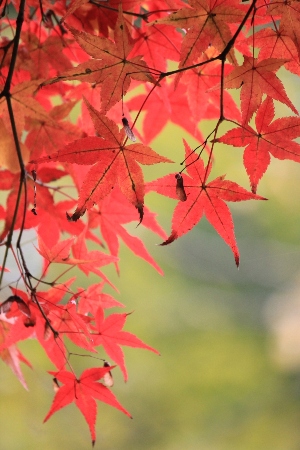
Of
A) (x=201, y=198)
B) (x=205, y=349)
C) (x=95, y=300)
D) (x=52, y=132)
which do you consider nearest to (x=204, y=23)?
(x=201, y=198)

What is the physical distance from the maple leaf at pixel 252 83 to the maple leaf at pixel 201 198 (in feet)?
0.25

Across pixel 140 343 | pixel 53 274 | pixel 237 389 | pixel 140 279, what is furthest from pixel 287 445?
pixel 140 343

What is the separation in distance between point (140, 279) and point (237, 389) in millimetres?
1019

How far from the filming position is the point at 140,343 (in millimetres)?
774

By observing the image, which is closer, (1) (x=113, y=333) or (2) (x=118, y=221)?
(1) (x=113, y=333)

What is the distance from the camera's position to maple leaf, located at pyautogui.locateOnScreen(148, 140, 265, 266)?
617 mm

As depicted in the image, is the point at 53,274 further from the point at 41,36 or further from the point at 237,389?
the point at 41,36

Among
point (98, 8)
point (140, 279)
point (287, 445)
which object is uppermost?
point (140, 279)

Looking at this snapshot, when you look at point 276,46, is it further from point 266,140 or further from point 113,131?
point 113,131

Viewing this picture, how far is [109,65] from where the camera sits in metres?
0.58

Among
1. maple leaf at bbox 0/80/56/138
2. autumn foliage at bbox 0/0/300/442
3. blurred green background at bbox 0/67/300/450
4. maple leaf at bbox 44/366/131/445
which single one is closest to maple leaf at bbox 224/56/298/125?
autumn foliage at bbox 0/0/300/442

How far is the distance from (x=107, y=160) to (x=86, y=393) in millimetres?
352

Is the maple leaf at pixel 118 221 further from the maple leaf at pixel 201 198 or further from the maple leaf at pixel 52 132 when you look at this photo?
the maple leaf at pixel 201 198

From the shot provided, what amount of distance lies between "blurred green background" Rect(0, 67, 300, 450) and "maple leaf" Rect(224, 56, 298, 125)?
260 cm
